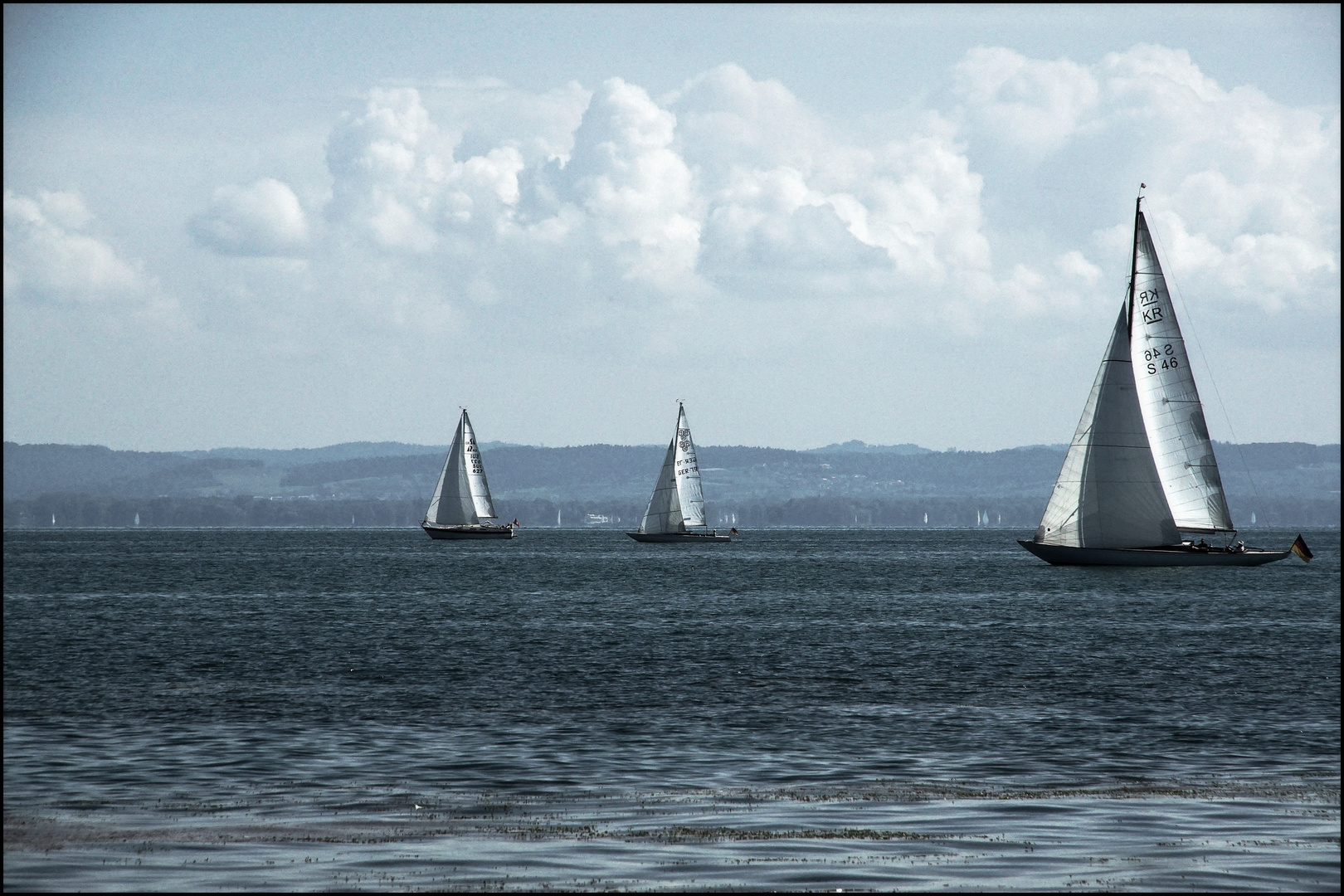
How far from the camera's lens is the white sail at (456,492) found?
570 ft

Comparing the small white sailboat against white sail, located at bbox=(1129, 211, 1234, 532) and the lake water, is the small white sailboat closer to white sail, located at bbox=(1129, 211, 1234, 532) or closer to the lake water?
white sail, located at bbox=(1129, 211, 1234, 532)

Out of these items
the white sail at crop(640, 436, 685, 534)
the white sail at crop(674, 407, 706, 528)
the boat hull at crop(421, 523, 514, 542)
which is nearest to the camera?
the white sail at crop(674, 407, 706, 528)

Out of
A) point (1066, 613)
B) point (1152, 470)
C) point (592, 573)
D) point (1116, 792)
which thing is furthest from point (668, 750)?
point (592, 573)

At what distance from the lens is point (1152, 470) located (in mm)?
86062

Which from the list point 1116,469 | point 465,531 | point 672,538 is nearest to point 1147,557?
point 1116,469

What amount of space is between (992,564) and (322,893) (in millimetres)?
132000

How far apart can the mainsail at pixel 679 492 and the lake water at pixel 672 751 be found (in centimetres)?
7989

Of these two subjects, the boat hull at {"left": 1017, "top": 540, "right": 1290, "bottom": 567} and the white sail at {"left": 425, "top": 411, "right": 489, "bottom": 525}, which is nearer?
the boat hull at {"left": 1017, "top": 540, "right": 1290, "bottom": 567}

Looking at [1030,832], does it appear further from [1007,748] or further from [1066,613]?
[1066,613]

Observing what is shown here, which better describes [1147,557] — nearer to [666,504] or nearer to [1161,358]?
[1161,358]

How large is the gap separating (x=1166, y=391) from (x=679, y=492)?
80038mm

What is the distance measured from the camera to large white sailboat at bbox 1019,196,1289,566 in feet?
281

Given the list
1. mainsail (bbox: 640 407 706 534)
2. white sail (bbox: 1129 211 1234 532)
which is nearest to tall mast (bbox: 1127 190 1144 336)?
white sail (bbox: 1129 211 1234 532)

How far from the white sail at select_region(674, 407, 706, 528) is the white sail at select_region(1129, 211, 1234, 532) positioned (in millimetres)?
67009
